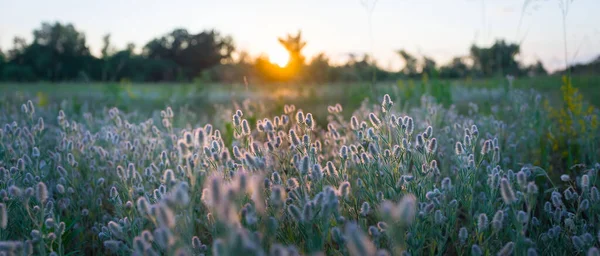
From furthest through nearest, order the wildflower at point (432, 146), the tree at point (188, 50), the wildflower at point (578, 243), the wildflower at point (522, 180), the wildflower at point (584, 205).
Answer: the tree at point (188, 50) → the wildflower at point (432, 146) → the wildflower at point (584, 205) → the wildflower at point (578, 243) → the wildflower at point (522, 180)

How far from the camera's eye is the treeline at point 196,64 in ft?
26.6

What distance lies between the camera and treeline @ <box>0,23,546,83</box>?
812cm

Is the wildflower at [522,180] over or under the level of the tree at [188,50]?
under

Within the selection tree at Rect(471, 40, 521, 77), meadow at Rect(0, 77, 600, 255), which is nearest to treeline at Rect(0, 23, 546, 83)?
tree at Rect(471, 40, 521, 77)

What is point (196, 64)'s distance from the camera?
4025 cm

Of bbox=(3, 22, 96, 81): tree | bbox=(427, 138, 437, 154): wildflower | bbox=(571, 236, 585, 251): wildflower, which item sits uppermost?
bbox=(3, 22, 96, 81): tree

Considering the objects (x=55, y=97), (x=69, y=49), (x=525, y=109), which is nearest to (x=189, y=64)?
(x=69, y=49)

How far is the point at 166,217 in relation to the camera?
1.05 m

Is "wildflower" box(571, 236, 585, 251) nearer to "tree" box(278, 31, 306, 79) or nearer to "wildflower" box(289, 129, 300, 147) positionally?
"wildflower" box(289, 129, 300, 147)

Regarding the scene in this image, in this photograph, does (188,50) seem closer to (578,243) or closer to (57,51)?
(57,51)

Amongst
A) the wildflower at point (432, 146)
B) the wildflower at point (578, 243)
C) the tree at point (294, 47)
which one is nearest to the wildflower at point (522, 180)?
the wildflower at point (578, 243)

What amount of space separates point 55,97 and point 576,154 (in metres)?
8.84

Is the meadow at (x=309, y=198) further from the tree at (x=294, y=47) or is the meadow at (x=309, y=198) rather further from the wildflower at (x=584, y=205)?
the tree at (x=294, y=47)

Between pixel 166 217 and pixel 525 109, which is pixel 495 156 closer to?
pixel 166 217
